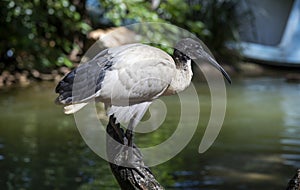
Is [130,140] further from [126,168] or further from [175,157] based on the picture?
[175,157]

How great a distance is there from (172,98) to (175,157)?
317 centimetres

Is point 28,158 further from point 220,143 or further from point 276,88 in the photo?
point 276,88

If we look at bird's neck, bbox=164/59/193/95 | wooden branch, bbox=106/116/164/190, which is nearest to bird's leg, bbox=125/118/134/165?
wooden branch, bbox=106/116/164/190

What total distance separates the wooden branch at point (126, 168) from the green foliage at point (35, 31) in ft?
17.2

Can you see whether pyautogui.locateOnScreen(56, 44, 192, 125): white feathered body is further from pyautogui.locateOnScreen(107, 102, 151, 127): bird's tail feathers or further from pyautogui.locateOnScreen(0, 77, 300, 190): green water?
pyautogui.locateOnScreen(0, 77, 300, 190): green water

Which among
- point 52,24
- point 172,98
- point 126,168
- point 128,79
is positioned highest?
point 128,79

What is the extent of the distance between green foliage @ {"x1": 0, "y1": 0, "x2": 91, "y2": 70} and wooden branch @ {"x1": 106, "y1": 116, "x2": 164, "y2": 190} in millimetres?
5236

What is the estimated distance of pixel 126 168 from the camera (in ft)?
10.7

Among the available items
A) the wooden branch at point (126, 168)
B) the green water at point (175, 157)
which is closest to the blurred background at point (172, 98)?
the green water at point (175, 157)

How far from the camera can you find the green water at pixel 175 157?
507 centimetres

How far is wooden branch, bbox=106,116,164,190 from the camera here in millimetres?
3238

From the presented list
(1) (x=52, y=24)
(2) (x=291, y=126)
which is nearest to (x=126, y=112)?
(2) (x=291, y=126)

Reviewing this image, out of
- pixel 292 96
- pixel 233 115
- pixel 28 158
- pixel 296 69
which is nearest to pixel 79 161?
pixel 28 158

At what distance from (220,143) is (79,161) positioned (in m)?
1.51
